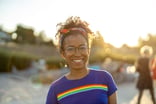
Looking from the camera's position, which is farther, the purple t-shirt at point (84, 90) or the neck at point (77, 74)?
the neck at point (77, 74)

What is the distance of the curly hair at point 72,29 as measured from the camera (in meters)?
3.19

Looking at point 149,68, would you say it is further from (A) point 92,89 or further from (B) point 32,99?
(A) point 92,89

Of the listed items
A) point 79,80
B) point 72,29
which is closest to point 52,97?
point 79,80

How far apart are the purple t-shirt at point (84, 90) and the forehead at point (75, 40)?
0.80 feet

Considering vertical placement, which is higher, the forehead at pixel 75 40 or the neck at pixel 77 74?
the forehead at pixel 75 40

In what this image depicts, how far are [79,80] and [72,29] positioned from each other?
418 millimetres

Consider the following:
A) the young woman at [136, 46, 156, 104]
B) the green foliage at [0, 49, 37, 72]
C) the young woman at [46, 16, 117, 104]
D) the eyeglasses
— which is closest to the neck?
the young woman at [46, 16, 117, 104]

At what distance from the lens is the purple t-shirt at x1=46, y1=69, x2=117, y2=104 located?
2.99 m

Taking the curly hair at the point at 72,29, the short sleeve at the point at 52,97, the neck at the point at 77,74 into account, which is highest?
the curly hair at the point at 72,29

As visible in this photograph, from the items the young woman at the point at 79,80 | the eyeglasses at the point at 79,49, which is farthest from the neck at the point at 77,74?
the eyeglasses at the point at 79,49

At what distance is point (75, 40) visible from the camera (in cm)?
313

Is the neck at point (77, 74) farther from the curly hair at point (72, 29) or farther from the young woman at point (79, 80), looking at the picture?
the curly hair at point (72, 29)

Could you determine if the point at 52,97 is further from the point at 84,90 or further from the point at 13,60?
the point at 13,60

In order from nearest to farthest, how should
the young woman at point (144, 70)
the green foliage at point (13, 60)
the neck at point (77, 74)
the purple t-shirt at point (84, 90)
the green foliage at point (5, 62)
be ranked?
the purple t-shirt at point (84, 90) → the neck at point (77, 74) → the young woman at point (144, 70) → the green foliage at point (5, 62) → the green foliage at point (13, 60)
